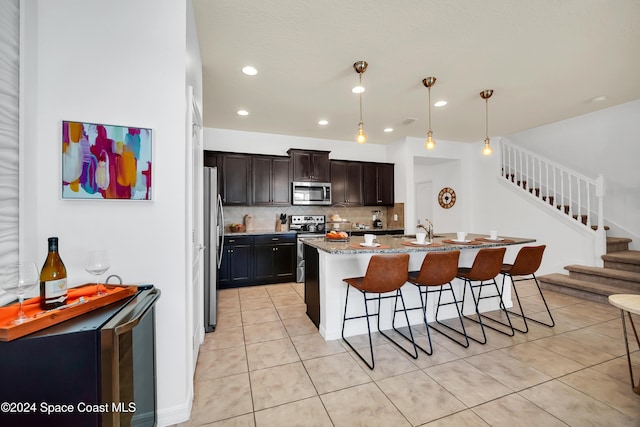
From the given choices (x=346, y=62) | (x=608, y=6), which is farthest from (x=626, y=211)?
(x=346, y=62)

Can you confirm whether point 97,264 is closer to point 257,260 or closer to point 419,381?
point 419,381

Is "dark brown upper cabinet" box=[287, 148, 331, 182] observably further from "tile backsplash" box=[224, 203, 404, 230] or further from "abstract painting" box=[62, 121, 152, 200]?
"abstract painting" box=[62, 121, 152, 200]

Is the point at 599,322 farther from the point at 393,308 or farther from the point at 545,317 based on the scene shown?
the point at 393,308

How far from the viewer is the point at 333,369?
220cm

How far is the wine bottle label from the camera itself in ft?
3.73

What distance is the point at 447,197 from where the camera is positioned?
6.73 m

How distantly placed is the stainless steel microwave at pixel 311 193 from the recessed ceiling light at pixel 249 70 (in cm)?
237

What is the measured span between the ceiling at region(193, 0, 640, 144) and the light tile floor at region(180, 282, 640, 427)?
9.61 ft

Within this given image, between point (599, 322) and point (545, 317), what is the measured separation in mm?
520

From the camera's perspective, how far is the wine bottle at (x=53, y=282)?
3.72ft

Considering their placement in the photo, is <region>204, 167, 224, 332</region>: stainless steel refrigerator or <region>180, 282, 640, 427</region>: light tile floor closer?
<region>180, 282, 640, 427</region>: light tile floor

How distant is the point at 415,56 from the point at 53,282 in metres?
3.34

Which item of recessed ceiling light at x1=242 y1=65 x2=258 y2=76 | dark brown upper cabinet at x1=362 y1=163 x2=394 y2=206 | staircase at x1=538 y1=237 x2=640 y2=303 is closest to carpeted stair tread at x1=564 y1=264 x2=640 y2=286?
staircase at x1=538 y1=237 x2=640 y2=303

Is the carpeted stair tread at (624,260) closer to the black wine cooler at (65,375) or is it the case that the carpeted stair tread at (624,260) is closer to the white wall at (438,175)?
the white wall at (438,175)
